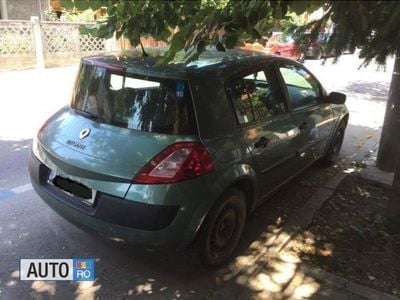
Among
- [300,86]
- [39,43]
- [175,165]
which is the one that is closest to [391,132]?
[300,86]

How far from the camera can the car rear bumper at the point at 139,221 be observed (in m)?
2.81

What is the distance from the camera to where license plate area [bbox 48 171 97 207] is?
301 centimetres

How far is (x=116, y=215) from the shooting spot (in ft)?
9.39

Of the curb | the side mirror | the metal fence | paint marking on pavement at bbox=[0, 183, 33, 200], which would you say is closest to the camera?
the curb

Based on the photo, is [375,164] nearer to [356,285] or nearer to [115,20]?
[356,285]

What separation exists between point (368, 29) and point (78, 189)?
236 centimetres

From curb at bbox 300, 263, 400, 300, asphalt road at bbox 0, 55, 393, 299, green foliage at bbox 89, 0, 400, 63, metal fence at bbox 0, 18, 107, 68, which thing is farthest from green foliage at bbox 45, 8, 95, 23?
curb at bbox 300, 263, 400, 300

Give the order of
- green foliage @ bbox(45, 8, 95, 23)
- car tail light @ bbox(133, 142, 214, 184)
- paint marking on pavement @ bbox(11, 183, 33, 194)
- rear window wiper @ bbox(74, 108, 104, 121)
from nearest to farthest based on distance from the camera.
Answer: car tail light @ bbox(133, 142, 214, 184)
rear window wiper @ bbox(74, 108, 104, 121)
paint marking on pavement @ bbox(11, 183, 33, 194)
green foliage @ bbox(45, 8, 95, 23)

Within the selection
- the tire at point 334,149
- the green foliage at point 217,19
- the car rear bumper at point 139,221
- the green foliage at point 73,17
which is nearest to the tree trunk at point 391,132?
the tire at point 334,149

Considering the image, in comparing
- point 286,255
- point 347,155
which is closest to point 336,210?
point 286,255

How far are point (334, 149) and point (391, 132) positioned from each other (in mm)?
795

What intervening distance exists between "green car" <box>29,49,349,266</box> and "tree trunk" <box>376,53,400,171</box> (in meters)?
2.13

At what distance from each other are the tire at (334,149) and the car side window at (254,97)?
1830 millimetres

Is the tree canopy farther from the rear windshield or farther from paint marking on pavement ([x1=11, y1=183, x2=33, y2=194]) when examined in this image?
paint marking on pavement ([x1=11, y1=183, x2=33, y2=194])
